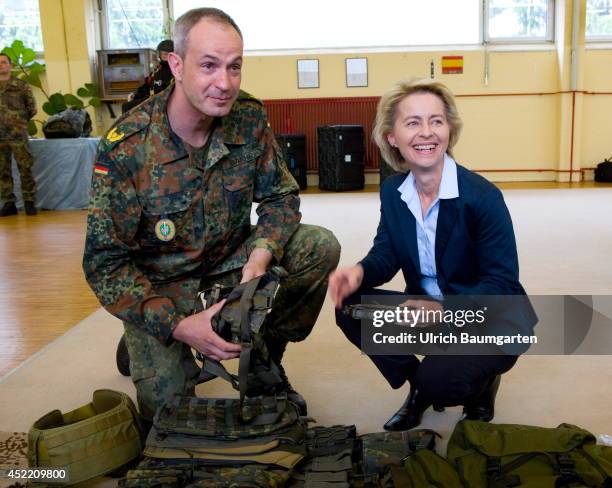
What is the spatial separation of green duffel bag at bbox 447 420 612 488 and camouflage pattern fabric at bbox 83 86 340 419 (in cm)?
66

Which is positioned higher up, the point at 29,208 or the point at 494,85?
the point at 494,85

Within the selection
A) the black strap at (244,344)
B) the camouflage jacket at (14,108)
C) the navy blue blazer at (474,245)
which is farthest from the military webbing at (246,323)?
the camouflage jacket at (14,108)

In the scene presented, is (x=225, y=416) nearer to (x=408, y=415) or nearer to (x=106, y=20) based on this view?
(x=408, y=415)

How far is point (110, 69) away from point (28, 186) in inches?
88.9

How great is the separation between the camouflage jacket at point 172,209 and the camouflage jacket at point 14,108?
526cm

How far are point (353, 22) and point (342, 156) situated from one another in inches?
75.7

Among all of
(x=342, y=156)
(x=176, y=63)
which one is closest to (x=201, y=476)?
(x=176, y=63)

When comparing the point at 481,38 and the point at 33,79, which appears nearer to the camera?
the point at 33,79

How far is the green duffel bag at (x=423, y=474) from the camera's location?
52.8 inches

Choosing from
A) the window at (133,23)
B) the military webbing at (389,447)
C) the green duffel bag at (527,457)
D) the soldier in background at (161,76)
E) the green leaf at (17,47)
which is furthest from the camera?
the window at (133,23)

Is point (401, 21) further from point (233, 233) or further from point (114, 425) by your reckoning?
point (114, 425)

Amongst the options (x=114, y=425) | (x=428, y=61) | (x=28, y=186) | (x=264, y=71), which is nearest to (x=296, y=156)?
(x=264, y=71)

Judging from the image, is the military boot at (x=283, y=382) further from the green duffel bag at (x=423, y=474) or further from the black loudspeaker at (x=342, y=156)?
the black loudspeaker at (x=342, y=156)

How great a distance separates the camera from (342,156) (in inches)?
324
